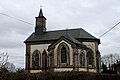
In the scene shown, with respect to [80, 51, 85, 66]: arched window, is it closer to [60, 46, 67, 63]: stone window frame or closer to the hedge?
[60, 46, 67, 63]: stone window frame

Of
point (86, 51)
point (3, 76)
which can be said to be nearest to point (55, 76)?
point (3, 76)

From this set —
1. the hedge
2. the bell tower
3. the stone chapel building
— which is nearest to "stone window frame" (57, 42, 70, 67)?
the stone chapel building

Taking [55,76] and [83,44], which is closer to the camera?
[55,76]

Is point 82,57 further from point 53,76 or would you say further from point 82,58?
point 53,76

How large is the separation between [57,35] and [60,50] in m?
9.20

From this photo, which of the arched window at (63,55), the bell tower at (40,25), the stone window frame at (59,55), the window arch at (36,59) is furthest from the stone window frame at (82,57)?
the bell tower at (40,25)

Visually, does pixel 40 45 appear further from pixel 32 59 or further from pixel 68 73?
pixel 68 73

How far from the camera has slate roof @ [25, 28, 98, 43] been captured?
50.1 meters

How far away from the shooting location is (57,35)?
52031 mm

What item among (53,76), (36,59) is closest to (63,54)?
(36,59)

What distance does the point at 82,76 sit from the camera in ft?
68.1

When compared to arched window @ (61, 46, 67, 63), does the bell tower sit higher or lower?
higher

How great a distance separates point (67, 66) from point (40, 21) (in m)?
16.5

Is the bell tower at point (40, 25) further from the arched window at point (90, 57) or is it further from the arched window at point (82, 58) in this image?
the arched window at point (82, 58)
